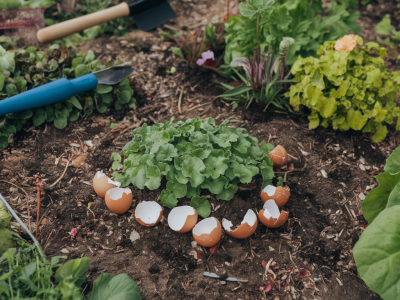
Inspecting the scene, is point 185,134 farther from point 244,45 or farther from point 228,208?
point 244,45

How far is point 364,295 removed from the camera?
1575mm

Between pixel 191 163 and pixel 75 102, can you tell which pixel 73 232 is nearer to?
pixel 191 163

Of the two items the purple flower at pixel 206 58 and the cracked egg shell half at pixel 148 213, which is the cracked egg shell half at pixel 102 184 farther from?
the purple flower at pixel 206 58

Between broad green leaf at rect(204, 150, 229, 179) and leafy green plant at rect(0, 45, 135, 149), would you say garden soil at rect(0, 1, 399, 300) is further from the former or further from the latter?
broad green leaf at rect(204, 150, 229, 179)

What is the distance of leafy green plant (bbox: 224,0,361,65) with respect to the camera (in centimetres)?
232

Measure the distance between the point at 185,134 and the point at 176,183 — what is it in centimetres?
32

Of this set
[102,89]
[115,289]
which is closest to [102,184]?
[115,289]

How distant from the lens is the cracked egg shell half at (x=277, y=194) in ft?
5.92

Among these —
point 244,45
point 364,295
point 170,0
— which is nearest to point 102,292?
point 364,295

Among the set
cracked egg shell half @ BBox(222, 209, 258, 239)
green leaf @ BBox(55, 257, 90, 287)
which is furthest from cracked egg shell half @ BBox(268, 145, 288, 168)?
green leaf @ BBox(55, 257, 90, 287)

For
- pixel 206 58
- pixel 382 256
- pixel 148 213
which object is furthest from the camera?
pixel 206 58

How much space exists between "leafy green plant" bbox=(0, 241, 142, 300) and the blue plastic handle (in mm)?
980

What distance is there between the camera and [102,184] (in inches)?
71.9

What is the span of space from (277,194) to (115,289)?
106 centimetres
